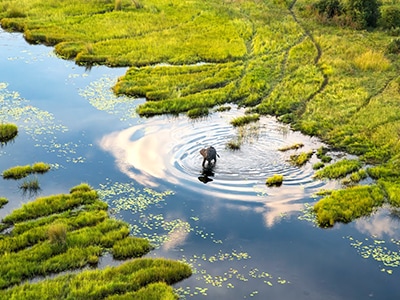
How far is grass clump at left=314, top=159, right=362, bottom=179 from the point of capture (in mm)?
24125

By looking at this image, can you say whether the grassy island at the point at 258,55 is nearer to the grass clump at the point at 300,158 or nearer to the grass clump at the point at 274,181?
the grass clump at the point at 300,158

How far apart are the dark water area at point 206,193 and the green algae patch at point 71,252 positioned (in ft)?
2.12

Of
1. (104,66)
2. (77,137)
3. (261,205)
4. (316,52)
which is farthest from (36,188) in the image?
(316,52)

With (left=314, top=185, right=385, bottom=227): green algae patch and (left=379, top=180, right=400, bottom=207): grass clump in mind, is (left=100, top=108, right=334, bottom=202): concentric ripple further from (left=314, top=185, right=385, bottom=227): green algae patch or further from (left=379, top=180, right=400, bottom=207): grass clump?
(left=379, top=180, right=400, bottom=207): grass clump

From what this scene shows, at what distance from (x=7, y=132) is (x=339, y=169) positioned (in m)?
14.7

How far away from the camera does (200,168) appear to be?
24.1m

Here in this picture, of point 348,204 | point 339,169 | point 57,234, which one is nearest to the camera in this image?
point 57,234

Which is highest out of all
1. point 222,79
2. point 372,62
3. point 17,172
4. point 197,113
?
point 372,62

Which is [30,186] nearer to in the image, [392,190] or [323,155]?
[323,155]

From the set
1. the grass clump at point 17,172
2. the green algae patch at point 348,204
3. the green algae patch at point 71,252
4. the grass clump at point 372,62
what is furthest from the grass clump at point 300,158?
the grass clump at point 372,62

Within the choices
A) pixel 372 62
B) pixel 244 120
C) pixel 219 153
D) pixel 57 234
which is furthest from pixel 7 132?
pixel 372 62

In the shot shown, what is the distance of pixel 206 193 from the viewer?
22484 millimetres

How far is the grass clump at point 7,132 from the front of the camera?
87.5 feet

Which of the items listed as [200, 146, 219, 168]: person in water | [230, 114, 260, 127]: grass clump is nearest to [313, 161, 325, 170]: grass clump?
[200, 146, 219, 168]: person in water
